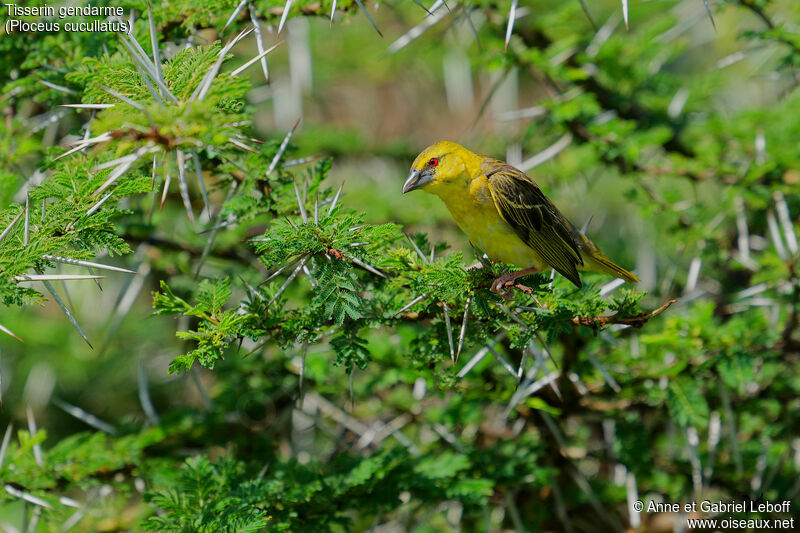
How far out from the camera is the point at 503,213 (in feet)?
8.84

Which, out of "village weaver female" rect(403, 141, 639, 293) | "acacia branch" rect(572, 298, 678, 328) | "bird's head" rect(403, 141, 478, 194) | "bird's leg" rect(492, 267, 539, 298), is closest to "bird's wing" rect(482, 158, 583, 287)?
"village weaver female" rect(403, 141, 639, 293)

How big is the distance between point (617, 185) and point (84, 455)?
5.52 m

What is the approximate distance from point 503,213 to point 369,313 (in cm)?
80

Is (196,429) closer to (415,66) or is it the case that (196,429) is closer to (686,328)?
(686,328)

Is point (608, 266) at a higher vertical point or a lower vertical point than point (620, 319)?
lower

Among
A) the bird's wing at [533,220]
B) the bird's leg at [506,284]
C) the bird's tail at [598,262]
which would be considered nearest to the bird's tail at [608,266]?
the bird's tail at [598,262]

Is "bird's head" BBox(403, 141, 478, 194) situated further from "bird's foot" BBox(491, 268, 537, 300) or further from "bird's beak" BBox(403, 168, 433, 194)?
"bird's foot" BBox(491, 268, 537, 300)

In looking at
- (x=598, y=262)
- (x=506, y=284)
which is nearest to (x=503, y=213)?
(x=506, y=284)

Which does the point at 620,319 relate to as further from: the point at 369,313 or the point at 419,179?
the point at 419,179

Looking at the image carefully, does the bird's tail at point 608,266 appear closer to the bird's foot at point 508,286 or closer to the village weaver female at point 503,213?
the village weaver female at point 503,213

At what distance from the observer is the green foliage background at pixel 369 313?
2.01 metres

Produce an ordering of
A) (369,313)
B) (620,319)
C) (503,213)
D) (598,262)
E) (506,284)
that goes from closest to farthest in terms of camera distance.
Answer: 1. (620,319)
2. (369,313)
3. (506,284)
4. (503,213)
5. (598,262)

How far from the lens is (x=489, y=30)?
4.02 meters

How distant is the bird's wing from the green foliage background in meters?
0.15
